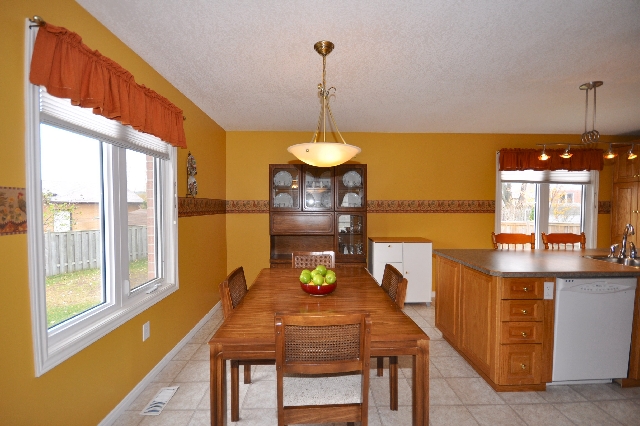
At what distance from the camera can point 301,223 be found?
4.28 metres

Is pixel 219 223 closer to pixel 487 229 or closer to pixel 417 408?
pixel 417 408

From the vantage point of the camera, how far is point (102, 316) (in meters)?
1.94

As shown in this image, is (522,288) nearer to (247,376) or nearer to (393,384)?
(393,384)

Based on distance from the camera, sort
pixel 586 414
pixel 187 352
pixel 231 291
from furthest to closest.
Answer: pixel 187 352 → pixel 586 414 → pixel 231 291

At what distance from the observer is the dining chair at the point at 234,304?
1733 millimetres

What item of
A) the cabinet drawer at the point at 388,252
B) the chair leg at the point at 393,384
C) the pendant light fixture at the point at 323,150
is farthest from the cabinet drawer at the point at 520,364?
the cabinet drawer at the point at 388,252

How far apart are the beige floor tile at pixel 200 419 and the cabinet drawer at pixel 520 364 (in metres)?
2.03

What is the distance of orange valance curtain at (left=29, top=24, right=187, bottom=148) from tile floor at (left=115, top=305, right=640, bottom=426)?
1.85 meters

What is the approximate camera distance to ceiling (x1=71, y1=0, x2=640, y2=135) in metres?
1.72

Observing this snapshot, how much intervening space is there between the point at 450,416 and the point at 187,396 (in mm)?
1774

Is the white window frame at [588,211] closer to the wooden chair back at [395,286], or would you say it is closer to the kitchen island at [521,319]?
the kitchen island at [521,319]

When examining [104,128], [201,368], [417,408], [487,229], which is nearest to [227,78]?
[104,128]

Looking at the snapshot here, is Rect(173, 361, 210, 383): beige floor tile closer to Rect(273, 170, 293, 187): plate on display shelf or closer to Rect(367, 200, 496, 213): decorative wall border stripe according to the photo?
Rect(273, 170, 293, 187): plate on display shelf

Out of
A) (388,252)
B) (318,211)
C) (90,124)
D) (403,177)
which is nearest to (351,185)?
(318,211)
